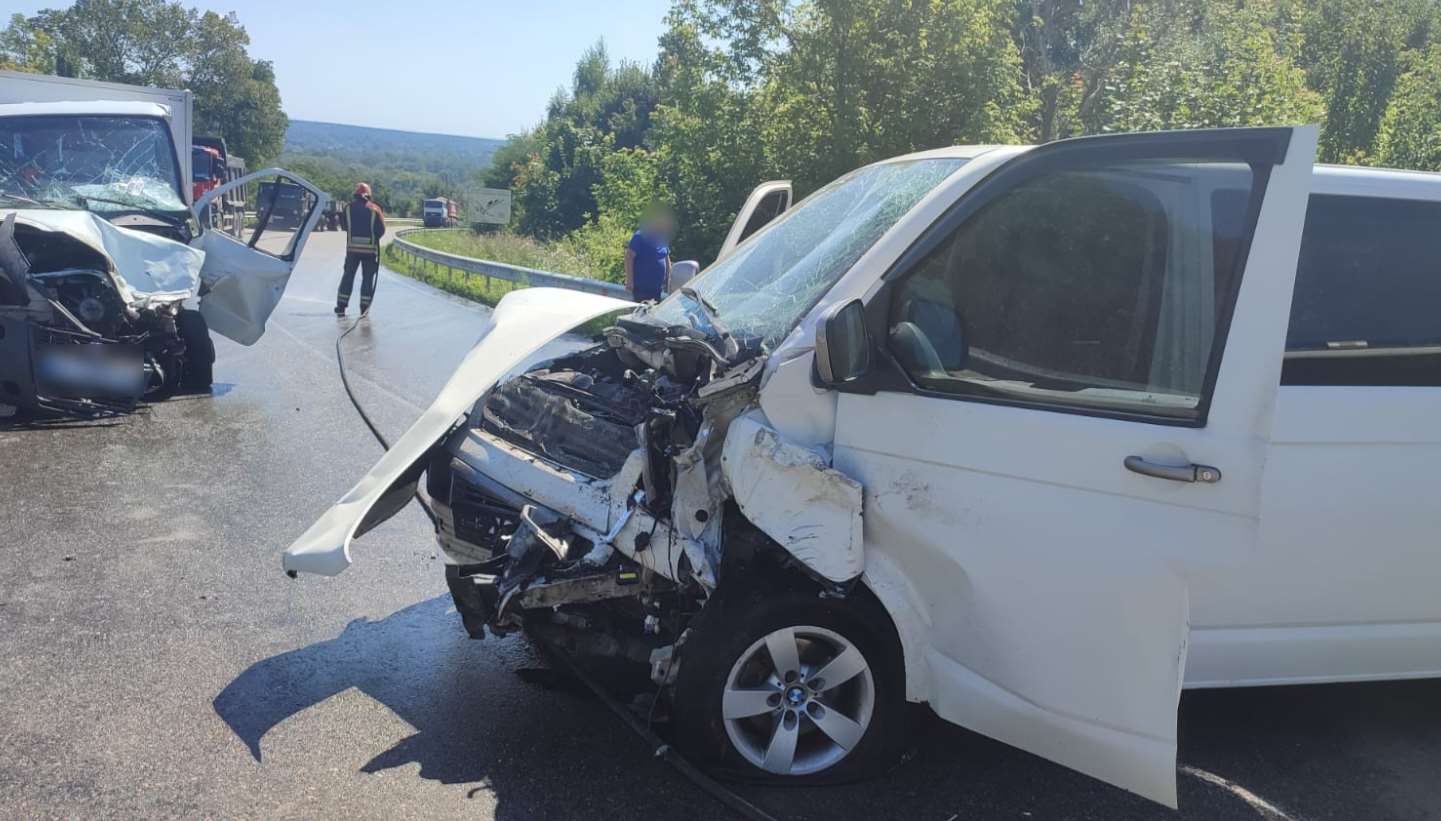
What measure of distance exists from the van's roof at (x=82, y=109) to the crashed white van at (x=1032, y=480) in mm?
8048

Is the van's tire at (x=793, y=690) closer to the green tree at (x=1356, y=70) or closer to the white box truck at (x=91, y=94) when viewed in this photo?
the white box truck at (x=91, y=94)

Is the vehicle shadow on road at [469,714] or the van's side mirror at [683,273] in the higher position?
the van's side mirror at [683,273]

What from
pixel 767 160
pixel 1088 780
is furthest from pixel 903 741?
pixel 767 160

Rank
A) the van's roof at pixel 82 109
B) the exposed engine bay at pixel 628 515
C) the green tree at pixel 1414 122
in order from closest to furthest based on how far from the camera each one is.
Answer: the exposed engine bay at pixel 628 515 < the van's roof at pixel 82 109 < the green tree at pixel 1414 122

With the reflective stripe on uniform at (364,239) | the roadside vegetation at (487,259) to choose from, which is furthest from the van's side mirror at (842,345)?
the roadside vegetation at (487,259)

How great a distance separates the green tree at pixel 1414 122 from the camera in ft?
56.8

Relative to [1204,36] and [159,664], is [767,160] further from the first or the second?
[159,664]

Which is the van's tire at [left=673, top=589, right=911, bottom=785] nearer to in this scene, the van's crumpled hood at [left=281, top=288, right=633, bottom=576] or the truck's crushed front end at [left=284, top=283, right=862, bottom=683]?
the truck's crushed front end at [left=284, top=283, right=862, bottom=683]

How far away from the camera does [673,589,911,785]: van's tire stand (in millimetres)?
3629

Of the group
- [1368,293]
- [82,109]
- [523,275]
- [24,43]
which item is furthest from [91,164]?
[24,43]

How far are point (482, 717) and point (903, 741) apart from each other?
148 centimetres

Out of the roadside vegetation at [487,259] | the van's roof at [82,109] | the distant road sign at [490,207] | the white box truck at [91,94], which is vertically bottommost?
the roadside vegetation at [487,259]

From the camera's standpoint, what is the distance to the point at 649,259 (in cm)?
1012

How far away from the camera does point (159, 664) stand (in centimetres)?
444
